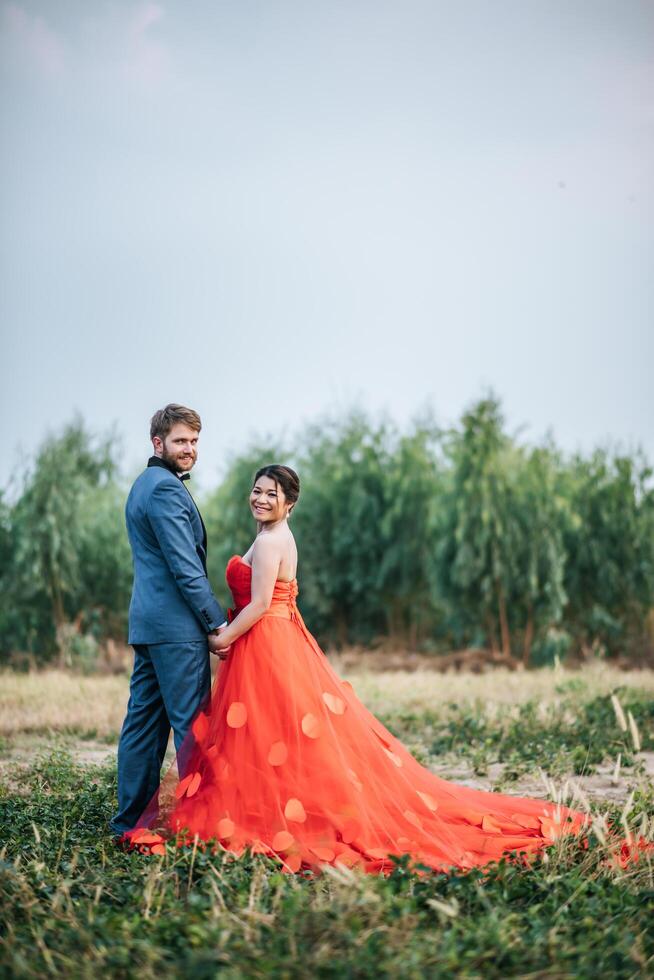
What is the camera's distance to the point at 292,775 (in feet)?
14.1

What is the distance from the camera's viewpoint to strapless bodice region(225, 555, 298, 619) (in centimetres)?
478

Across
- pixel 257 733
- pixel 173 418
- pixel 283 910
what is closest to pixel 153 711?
pixel 257 733

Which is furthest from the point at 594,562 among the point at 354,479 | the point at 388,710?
the point at 388,710

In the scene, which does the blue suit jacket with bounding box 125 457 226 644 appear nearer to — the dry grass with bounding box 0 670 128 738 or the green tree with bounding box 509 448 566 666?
the dry grass with bounding box 0 670 128 738

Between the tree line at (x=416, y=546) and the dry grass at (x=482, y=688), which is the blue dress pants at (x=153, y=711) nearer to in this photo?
the dry grass at (x=482, y=688)

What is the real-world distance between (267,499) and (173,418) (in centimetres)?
67

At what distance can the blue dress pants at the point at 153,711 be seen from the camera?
178 inches

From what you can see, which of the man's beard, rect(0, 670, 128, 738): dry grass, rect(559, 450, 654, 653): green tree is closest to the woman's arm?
the man's beard

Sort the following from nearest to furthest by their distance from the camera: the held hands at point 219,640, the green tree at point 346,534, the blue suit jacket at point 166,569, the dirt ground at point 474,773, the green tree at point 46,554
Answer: the blue suit jacket at point 166,569 < the held hands at point 219,640 < the dirt ground at point 474,773 < the green tree at point 46,554 < the green tree at point 346,534

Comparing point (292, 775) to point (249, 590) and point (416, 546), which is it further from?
Result: point (416, 546)

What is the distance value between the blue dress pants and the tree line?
11.2 metres

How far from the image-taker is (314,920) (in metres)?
3.05

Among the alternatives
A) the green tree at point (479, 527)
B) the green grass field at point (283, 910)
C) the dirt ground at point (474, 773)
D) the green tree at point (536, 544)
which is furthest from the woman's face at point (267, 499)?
the green tree at point (536, 544)

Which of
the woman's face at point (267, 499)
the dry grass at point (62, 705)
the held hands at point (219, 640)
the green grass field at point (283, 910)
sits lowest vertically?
the dry grass at point (62, 705)
